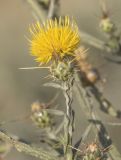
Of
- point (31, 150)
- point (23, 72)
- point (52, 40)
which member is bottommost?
point (23, 72)

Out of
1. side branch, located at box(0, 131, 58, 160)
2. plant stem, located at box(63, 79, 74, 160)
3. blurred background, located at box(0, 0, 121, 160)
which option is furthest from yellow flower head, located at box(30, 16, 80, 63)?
blurred background, located at box(0, 0, 121, 160)

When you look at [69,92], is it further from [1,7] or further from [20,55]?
[1,7]

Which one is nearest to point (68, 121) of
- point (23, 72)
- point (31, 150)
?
point (31, 150)

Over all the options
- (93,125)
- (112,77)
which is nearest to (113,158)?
(93,125)

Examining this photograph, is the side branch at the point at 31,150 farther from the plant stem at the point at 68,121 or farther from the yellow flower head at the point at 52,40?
the yellow flower head at the point at 52,40

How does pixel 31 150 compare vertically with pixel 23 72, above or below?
above

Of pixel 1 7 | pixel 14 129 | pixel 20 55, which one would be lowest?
pixel 14 129

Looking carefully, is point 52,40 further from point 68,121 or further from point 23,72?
Answer: point 23,72

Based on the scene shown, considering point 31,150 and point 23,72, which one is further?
point 23,72
